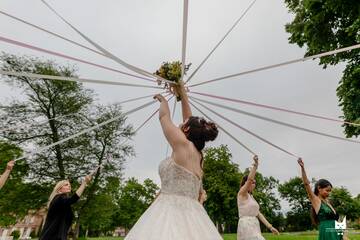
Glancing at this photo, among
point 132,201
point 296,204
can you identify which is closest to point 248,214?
point 132,201

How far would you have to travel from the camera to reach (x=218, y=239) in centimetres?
262

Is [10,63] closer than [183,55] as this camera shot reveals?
No

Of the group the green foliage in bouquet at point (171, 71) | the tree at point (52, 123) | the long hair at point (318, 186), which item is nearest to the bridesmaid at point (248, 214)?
the long hair at point (318, 186)

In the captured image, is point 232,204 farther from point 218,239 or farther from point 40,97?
point 218,239

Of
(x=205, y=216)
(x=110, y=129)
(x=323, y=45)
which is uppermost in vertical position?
(x=110, y=129)

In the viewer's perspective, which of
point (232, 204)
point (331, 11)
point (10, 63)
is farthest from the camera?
point (232, 204)

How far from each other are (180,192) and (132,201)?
65109mm

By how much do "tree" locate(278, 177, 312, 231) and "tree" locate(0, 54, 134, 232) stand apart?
6639 cm

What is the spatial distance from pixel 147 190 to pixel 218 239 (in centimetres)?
6577

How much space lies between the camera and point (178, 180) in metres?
2.77

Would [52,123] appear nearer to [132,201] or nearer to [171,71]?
[171,71]

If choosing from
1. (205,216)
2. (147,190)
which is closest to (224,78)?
(205,216)

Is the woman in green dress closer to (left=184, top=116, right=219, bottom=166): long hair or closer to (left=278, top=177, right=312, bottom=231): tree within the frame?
(left=184, top=116, right=219, bottom=166): long hair

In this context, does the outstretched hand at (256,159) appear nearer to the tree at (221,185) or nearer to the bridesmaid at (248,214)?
the bridesmaid at (248,214)
